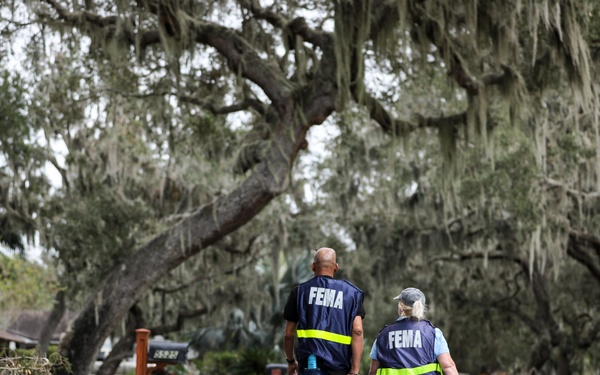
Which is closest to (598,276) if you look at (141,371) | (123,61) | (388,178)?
(388,178)

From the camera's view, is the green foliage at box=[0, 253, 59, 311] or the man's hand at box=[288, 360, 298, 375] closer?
the man's hand at box=[288, 360, 298, 375]

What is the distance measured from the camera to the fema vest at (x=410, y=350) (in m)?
4.88

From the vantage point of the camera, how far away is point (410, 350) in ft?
16.1

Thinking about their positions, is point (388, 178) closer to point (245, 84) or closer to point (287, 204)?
point (287, 204)

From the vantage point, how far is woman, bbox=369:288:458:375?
16.0 feet

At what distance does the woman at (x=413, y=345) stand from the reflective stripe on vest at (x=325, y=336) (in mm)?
199

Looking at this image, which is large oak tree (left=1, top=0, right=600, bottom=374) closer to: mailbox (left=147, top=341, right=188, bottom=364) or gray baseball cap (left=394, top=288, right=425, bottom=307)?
mailbox (left=147, top=341, right=188, bottom=364)

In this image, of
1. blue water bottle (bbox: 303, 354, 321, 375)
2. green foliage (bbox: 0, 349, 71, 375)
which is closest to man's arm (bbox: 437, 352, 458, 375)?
blue water bottle (bbox: 303, 354, 321, 375)

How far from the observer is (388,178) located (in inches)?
823

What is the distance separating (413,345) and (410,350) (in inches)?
1.2

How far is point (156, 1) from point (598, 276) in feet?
35.3

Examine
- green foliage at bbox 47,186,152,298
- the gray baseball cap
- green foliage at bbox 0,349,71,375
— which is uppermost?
green foliage at bbox 47,186,152,298

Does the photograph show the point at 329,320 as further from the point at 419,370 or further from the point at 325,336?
the point at 419,370

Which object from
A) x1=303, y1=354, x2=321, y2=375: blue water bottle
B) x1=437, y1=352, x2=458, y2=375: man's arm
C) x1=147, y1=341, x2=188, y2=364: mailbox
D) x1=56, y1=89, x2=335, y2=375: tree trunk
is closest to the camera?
x1=437, y1=352, x2=458, y2=375: man's arm
